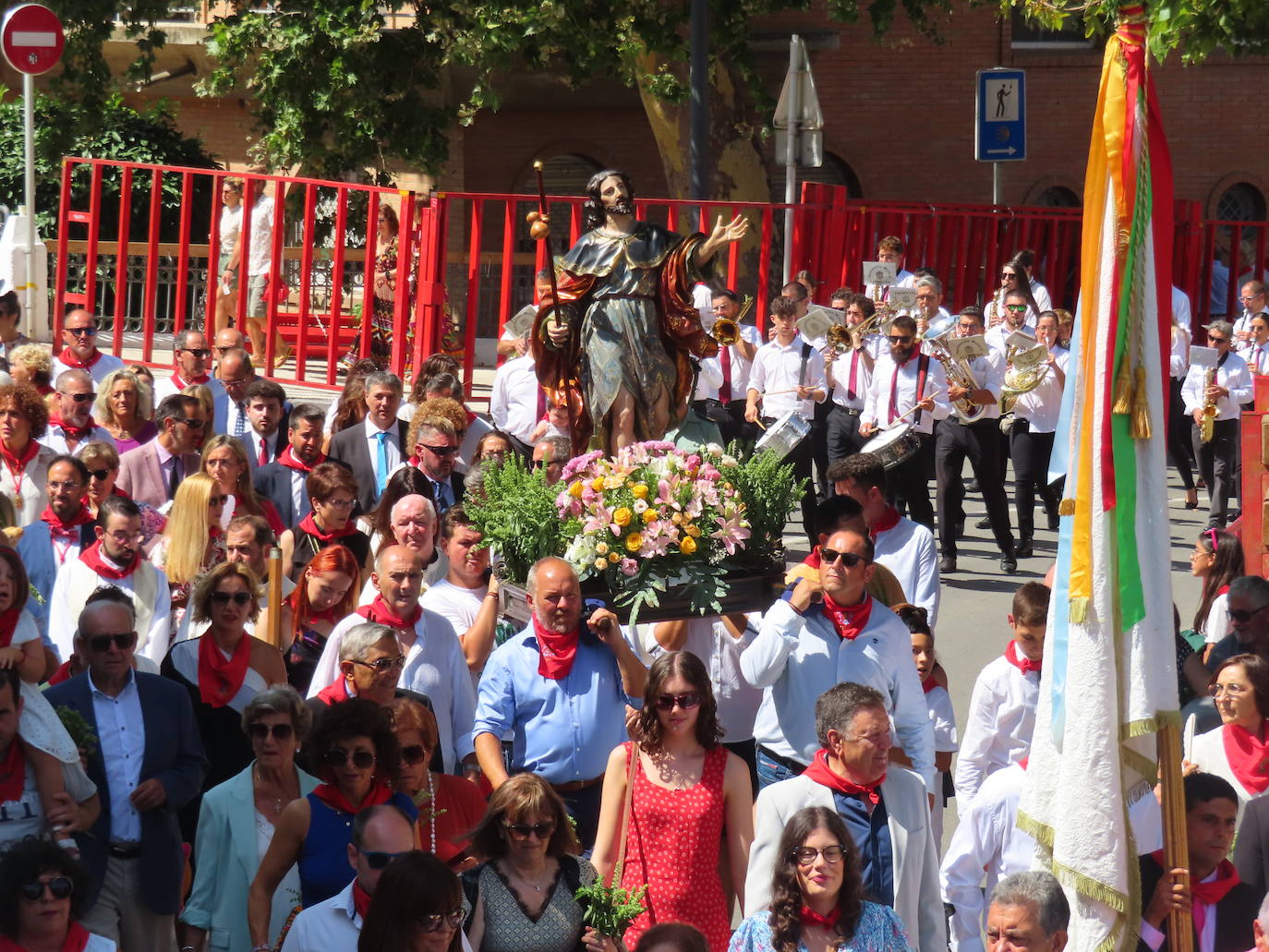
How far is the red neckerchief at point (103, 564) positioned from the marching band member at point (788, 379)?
6.79 metres

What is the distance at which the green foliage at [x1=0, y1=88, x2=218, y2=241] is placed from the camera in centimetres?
1942

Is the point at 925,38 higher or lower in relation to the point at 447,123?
higher

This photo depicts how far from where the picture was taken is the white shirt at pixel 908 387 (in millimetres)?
13656

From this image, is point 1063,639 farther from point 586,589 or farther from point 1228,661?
point 586,589

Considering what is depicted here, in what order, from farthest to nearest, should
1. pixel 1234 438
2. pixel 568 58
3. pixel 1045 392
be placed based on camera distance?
pixel 568 58, pixel 1234 438, pixel 1045 392

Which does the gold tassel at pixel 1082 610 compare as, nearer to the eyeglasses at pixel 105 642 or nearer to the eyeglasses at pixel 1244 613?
the eyeglasses at pixel 1244 613

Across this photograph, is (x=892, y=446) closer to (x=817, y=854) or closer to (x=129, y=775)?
(x=129, y=775)

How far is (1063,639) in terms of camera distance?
6312 mm

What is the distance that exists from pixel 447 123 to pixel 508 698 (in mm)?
14441

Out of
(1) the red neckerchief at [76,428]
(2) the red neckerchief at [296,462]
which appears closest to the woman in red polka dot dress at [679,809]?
(2) the red neckerchief at [296,462]

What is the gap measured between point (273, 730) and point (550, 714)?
105cm

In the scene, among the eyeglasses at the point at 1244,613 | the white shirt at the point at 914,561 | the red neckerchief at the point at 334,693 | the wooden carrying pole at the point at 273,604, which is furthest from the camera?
the white shirt at the point at 914,561

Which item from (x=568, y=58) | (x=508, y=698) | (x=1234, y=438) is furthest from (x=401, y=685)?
(x=568, y=58)

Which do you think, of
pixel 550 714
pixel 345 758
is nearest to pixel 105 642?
pixel 345 758
